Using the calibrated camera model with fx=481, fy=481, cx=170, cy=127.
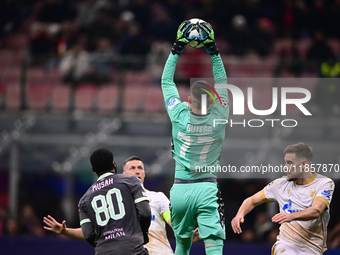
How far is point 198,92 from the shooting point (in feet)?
16.3

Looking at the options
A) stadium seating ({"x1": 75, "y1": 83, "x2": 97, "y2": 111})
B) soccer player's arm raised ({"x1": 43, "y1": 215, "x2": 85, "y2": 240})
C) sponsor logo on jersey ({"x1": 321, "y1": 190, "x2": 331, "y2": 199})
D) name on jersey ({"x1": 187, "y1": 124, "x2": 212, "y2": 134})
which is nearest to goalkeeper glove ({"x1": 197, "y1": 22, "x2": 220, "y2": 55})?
name on jersey ({"x1": 187, "y1": 124, "x2": 212, "y2": 134})

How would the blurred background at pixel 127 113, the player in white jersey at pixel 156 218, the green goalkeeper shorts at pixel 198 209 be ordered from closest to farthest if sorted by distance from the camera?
1. the green goalkeeper shorts at pixel 198 209
2. the player in white jersey at pixel 156 218
3. the blurred background at pixel 127 113

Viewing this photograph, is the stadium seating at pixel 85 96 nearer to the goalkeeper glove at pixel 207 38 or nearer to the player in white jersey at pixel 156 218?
the player in white jersey at pixel 156 218

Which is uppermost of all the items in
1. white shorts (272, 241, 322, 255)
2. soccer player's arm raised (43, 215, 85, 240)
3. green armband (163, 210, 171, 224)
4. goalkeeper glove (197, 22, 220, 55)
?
goalkeeper glove (197, 22, 220, 55)

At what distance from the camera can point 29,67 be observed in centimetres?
1084

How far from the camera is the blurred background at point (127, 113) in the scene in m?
9.91

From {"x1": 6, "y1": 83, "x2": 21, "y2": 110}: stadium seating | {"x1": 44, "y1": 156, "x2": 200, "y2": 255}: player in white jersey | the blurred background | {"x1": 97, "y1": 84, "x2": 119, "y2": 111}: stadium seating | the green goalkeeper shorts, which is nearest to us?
the green goalkeeper shorts

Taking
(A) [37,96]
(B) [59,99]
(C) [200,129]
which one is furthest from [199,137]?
(A) [37,96]

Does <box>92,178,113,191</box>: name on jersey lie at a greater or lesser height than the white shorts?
greater

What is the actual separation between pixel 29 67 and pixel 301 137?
20.2ft

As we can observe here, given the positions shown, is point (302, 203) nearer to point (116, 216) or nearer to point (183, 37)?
point (116, 216)

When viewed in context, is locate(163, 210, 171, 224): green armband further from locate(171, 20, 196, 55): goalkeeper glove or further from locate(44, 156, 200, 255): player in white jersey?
locate(171, 20, 196, 55): goalkeeper glove

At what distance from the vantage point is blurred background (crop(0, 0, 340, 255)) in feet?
32.5

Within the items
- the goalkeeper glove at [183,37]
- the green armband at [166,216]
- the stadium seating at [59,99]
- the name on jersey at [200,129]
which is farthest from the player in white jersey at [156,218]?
the stadium seating at [59,99]
